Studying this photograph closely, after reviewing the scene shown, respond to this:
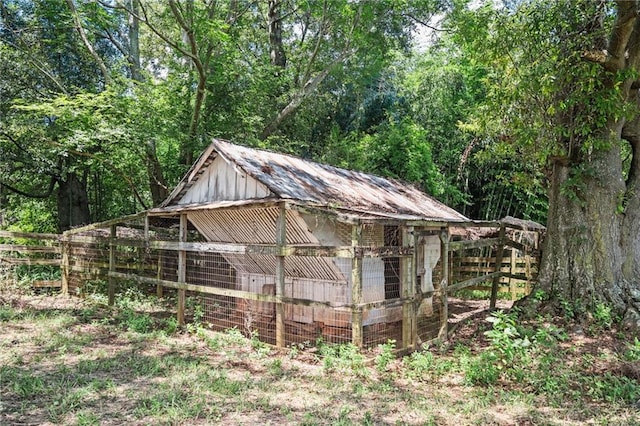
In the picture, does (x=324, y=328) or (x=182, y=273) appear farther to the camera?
(x=182, y=273)

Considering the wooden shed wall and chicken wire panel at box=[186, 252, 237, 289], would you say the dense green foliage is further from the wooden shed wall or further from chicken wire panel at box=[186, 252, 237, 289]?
chicken wire panel at box=[186, 252, 237, 289]

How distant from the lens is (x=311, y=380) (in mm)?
5738

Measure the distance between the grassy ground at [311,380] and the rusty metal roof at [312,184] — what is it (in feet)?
8.48

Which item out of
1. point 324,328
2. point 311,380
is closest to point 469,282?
point 324,328

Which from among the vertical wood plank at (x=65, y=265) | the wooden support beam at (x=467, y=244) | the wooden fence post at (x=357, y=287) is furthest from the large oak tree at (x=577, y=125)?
the vertical wood plank at (x=65, y=265)

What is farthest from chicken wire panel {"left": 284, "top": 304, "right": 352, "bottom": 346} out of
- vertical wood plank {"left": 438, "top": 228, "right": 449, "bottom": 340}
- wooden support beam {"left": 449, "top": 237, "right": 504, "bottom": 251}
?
wooden support beam {"left": 449, "top": 237, "right": 504, "bottom": 251}

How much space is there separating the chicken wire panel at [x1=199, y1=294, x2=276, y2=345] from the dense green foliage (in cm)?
526

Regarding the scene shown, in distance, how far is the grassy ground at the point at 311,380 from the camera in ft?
14.9

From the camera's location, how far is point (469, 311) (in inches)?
468

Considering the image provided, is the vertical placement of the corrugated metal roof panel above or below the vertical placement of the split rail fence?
above

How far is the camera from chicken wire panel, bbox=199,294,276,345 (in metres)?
8.59

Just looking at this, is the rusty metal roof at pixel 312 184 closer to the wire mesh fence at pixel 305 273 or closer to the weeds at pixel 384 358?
the wire mesh fence at pixel 305 273

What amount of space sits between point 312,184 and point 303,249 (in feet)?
7.10

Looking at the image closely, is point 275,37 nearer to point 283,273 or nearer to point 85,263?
point 85,263
